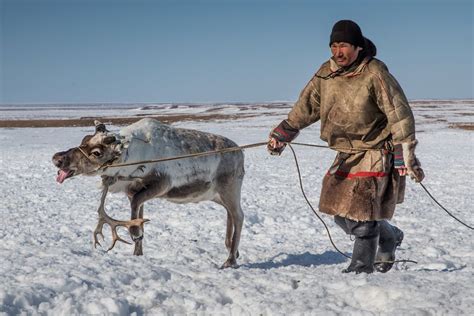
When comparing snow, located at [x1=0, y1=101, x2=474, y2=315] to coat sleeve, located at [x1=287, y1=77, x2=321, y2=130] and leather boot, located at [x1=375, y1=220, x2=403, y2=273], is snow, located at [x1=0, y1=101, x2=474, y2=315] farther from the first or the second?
coat sleeve, located at [x1=287, y1=77, x2=321, y2=130]

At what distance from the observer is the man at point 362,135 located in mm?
4559

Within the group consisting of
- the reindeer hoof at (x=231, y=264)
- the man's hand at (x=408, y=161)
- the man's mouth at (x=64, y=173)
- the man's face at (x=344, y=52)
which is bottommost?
the reindeer hoof at (x=231, y=264)

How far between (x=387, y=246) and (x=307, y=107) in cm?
152

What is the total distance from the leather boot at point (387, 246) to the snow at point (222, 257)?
0.39 metres

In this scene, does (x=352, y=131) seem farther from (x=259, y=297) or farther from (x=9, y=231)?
(x=9, y=231)

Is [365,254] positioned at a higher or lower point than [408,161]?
lower

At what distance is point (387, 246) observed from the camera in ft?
17.7

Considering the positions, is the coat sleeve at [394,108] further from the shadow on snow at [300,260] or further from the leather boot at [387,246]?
the shadow on snow at [300,260]

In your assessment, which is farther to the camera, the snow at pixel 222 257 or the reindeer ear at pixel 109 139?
the reindeer ear at pixel 109 139

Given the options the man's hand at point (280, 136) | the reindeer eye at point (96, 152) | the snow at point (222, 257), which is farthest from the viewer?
the reindeer eye at point (96, 152)

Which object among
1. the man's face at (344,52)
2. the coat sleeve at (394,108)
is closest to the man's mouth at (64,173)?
the man's face at (344,52)

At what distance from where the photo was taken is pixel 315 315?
11.4 ft

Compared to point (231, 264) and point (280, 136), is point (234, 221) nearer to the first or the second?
point (231, 264)

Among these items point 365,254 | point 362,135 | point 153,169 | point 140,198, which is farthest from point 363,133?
point 140,198
